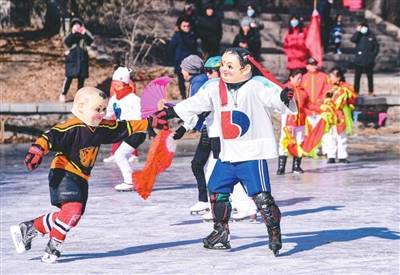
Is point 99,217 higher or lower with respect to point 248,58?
lower

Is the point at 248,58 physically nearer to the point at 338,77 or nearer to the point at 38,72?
the point at 338,77

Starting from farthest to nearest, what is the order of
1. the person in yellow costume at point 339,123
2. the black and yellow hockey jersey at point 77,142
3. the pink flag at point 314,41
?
the pink flag at point 314,41 < the person in yellow costume at point 339,123 < the black and yellow hockey jersey at point 77,142

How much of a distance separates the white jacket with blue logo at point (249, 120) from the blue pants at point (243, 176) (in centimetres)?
7

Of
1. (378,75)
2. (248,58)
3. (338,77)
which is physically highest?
(248,58)

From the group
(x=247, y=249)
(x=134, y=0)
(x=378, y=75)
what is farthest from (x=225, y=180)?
(x=378, y=75)

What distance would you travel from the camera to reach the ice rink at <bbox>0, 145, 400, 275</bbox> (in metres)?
9.70

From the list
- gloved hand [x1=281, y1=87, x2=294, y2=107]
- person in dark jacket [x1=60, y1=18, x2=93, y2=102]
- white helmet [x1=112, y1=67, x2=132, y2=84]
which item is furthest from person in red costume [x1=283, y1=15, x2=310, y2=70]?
gloved hand [x1=281, y1=87, x2=294, y2=107]

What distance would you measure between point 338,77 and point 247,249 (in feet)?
28.1

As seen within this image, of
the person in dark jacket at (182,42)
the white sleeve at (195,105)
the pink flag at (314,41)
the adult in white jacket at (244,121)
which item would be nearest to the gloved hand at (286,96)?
the adult in white jacket at (244,121)

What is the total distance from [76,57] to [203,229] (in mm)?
11997

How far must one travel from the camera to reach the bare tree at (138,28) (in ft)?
85.5

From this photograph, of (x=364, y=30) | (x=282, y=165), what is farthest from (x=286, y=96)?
(x=364, y=30)

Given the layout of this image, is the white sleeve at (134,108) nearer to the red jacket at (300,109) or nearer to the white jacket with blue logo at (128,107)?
the white jacket with blue logo at (128,107)

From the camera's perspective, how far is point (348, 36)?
3216cm
